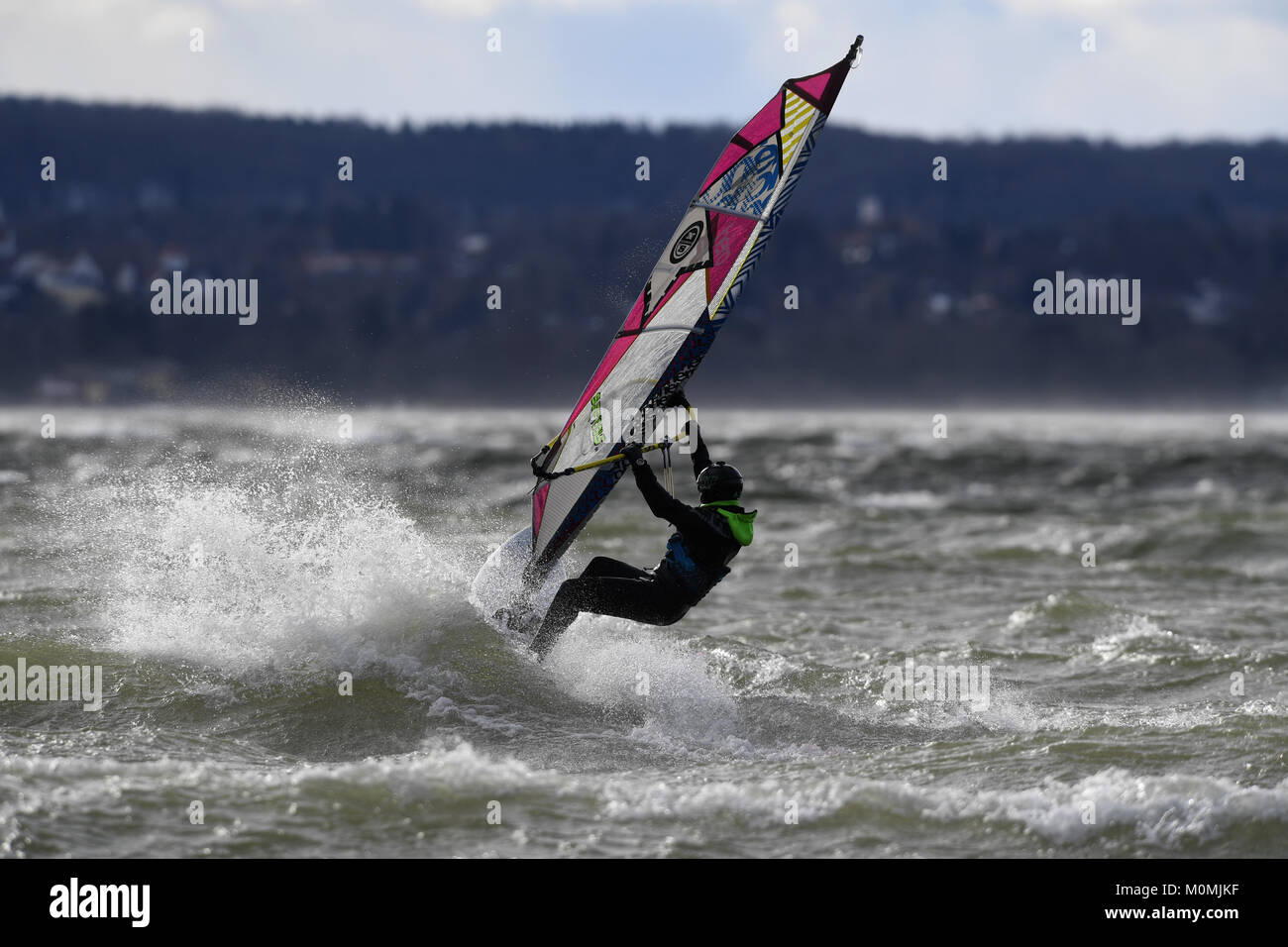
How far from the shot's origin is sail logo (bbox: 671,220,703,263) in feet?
27.3

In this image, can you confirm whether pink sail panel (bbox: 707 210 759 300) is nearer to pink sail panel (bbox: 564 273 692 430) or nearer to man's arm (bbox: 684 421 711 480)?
pink sail panel (bbox: 564 273 692 430)

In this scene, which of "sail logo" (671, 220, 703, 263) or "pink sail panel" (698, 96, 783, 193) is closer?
"pink sail panel" (698, 96, 783, 193)

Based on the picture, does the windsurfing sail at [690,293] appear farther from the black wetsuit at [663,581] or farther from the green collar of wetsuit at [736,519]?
the green collar of wetsuit at [736,519]

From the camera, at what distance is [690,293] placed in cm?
827

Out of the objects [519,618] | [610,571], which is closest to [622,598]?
[610,571]

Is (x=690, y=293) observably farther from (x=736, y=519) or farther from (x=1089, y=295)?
(x=1089, y=295)

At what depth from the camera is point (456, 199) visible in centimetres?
14762

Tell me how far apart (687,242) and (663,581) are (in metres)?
2.10

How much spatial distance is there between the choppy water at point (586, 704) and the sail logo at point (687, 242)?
8.01ft

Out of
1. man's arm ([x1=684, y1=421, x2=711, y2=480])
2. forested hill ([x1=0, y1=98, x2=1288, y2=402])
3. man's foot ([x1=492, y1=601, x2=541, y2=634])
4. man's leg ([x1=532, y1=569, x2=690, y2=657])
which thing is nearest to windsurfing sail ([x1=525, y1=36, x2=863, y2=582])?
man's foot ([x1=492, y1=601, x2=541, y2=634])

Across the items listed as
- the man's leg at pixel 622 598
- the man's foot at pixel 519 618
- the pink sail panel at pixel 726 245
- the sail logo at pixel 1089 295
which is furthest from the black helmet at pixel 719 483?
the sail logo at pixel 1089 295

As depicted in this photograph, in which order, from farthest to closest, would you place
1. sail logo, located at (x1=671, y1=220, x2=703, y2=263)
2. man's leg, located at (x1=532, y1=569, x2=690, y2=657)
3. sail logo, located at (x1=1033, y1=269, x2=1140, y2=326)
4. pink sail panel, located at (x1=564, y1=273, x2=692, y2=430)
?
sail logo, located at (x1=1033, y1=269, x2=1140, y2=326)
pink sail panel, located at (x1=564, y1=273, x2=692, y2=430)
sail logo, located at (x1=671, y1=220, x2=703, y2=263)
man's leg, located at (x1=532, y1=569, x2=690, y2=657)

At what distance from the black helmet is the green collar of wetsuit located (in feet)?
0.10

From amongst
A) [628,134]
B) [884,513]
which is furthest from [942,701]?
[628,134]
